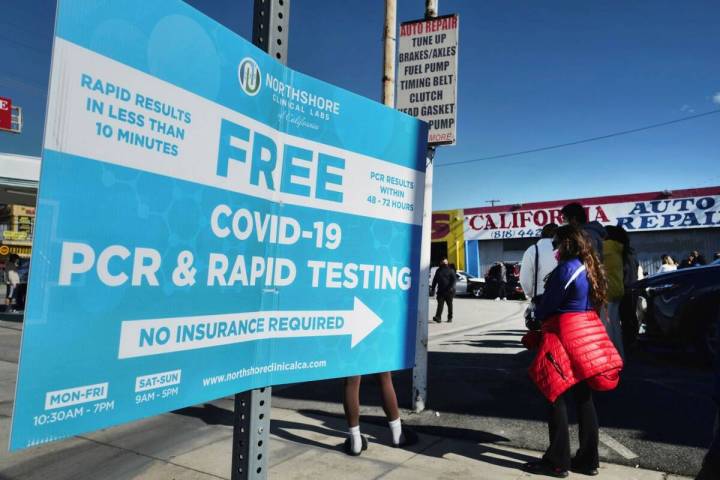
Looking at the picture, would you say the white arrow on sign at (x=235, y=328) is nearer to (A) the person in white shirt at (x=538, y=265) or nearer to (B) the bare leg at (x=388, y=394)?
(B) the bare leg at (x=388, y=394)

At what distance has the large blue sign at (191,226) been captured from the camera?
1.25 meters

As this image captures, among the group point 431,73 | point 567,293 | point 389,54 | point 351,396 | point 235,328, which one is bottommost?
point 351,396

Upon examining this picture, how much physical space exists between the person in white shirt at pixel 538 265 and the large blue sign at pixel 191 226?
283cm

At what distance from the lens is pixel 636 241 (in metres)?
28.0

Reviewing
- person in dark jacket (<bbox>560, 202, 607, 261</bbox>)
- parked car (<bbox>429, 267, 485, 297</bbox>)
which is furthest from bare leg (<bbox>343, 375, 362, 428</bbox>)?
parked car (<bbox>429, 267, 485, 297</bbox>)

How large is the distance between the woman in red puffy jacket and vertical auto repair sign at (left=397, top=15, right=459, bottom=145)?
6.73 ft

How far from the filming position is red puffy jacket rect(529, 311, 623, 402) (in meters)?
3.30

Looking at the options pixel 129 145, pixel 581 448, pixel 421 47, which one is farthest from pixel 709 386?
pixel 129 145

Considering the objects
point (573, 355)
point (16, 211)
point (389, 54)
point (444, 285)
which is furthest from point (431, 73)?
point (16, 211)

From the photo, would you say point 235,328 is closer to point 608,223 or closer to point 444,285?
point 444,285

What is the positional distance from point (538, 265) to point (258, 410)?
11.7ft

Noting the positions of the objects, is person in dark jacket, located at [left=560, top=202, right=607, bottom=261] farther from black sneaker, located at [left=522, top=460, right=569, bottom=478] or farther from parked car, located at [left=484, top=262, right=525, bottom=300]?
parked car, located at [left=484, top=262, right=525, bottom=300]

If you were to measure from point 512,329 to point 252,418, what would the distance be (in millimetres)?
11003

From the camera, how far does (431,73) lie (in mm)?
5172
